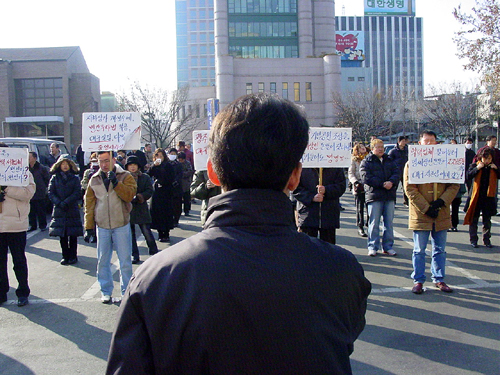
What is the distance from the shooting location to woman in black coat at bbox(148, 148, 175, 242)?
399 inches

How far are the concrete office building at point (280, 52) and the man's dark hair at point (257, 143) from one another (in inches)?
2175

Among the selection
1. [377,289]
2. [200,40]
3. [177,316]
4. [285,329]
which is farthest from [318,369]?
[200,40]

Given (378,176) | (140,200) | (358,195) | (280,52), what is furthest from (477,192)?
(280,52)

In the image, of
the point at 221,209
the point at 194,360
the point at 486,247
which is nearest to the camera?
the point at 194,360

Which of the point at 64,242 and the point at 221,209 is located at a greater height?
the point at 221,209

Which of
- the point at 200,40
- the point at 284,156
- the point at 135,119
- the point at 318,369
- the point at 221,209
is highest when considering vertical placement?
the point at 200,40

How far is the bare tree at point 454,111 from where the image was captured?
141 feet

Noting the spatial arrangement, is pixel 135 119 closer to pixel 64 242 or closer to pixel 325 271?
pixel 64 242

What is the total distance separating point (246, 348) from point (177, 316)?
0.69ft

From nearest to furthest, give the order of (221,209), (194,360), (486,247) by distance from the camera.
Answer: (194,360) → (221,209) → (486,247)

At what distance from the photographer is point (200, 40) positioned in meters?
110

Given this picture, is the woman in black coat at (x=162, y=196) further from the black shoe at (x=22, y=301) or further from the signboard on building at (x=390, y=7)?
the signboard on building at (x=390, y=7)

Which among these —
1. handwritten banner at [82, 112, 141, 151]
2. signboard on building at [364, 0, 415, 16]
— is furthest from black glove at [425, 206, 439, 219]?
signboard on building at [364, 0, 415, 16]

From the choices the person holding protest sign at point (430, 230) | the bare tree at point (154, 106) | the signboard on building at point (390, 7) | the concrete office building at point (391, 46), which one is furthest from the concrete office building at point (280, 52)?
the concrete office building at point (391, 46)
